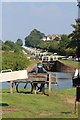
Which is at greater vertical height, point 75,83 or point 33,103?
point 75,83

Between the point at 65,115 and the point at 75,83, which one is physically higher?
the point at 75,83

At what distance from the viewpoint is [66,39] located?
409 ft

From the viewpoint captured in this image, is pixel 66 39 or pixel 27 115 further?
pixel 66 39

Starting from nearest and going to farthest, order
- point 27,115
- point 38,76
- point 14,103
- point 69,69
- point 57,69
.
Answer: point 27,115, point 14,103, point 38,76, point 69,69, point 57,69

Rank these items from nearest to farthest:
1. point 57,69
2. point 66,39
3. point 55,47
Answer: point 57,69 → point 66,39 → point 55,47

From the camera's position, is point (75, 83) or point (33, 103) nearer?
point (75, 83)

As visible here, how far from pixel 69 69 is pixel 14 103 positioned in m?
61.1

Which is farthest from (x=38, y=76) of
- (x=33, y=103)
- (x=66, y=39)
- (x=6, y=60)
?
(x=66, y=39)

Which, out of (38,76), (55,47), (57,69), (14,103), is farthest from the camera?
(55,47)

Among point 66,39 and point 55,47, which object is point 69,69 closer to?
point 66,39

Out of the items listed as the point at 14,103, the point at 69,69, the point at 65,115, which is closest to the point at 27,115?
the point at 65,115

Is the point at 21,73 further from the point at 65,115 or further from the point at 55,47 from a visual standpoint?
the point at 55,47

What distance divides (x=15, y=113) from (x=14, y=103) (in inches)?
83.3

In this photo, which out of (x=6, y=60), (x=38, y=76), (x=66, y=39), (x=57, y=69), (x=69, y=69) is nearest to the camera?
(x=38, y=76)
